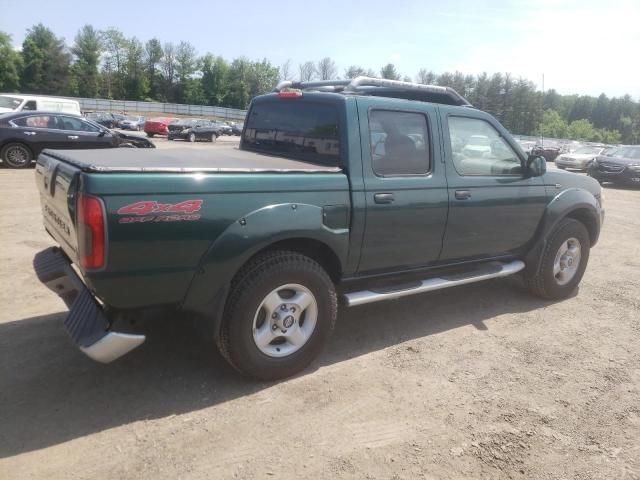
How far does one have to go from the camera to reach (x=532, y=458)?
111 inches

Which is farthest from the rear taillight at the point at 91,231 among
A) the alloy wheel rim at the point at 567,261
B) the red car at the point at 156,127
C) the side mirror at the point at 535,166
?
the red car at the point at 156,127

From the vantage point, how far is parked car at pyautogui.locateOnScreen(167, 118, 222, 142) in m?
32.4

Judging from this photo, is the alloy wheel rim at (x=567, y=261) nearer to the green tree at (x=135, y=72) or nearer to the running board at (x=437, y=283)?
the running board at (x=437, y=283)

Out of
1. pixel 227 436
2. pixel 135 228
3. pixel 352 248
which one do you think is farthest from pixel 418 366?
pixel 135 228

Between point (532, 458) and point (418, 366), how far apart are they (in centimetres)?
109

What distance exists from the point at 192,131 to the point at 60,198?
3105 centimetres

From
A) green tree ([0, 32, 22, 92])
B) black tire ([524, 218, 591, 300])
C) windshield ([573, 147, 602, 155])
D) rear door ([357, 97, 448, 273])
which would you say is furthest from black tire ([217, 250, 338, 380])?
green tree ([0, 32, 22, 92])

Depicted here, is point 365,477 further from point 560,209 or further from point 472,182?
point 560,209

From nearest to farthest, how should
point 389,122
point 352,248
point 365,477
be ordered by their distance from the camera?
point 365,477 → point 352,248 → point 389,122

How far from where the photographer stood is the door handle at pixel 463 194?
164 inches

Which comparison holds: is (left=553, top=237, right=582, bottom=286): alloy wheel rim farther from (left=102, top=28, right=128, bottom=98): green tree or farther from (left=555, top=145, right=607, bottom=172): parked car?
(left=102, top=28, right=128, bottom=98): green tree

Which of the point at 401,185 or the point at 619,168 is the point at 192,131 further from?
the point at 401,185

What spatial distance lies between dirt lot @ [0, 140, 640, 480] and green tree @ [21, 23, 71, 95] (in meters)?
92.2

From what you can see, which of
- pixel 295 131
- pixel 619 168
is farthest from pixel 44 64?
pixel 295 131
